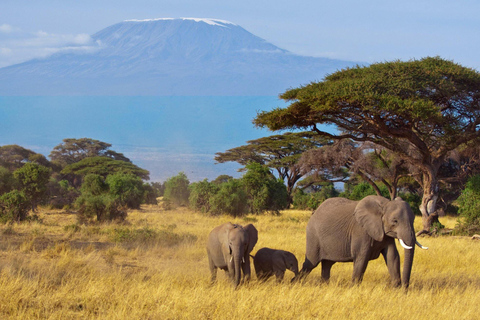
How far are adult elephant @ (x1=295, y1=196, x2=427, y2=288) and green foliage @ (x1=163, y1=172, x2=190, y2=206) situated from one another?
22720mm

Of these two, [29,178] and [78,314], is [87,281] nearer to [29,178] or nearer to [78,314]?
[78,314]

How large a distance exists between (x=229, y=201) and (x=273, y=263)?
47.7ft

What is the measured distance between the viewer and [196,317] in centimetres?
617

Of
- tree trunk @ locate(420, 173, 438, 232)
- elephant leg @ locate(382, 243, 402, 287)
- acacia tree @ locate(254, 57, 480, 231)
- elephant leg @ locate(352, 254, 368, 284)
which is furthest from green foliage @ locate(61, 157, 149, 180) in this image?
elephant leg @ locate(382, 243, 402, 287)

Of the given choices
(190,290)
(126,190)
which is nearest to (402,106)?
(190,290)

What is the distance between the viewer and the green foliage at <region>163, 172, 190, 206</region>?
103 ft

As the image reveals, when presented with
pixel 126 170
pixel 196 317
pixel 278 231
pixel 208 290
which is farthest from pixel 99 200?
pixel 126 170

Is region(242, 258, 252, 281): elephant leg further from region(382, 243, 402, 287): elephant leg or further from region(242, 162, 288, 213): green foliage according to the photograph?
region(242, 162, 288, 213): green foliage

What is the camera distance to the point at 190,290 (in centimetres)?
755

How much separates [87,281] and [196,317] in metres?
2.35

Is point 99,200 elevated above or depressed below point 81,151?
below

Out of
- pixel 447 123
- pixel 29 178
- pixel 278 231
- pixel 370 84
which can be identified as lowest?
pixel 278 231

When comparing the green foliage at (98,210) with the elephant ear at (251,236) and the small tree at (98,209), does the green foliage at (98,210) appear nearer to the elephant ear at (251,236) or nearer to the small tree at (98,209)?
the small tree at (98,209)

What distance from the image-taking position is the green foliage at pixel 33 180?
2061 cm
